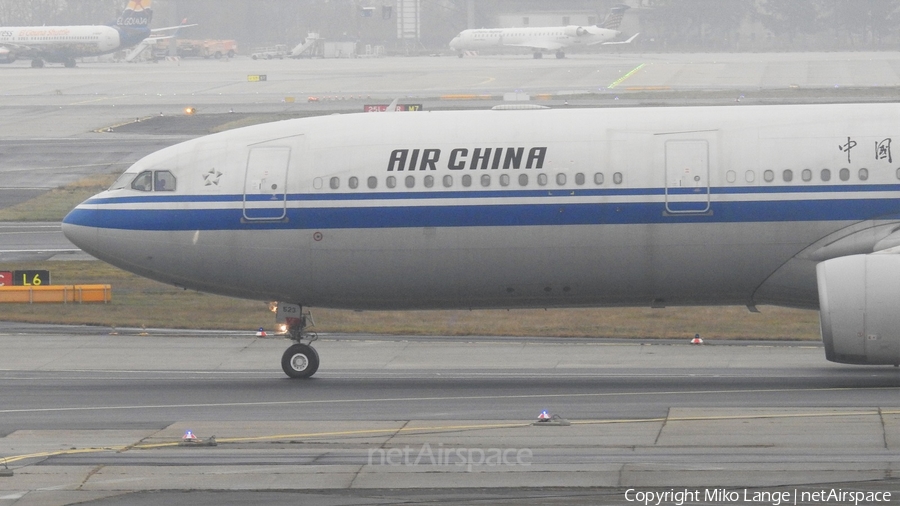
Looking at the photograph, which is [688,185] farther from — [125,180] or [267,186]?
[125,180]

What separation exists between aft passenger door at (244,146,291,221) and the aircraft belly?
0.39 metres

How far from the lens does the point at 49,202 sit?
54562 millimetres

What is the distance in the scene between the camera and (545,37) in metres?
156

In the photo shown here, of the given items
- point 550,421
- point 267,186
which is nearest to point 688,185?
point 550,421

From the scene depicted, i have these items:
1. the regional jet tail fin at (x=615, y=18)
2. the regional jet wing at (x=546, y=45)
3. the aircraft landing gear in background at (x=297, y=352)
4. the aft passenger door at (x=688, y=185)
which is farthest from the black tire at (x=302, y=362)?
the regional jet tail fin at (x=615, y=18)

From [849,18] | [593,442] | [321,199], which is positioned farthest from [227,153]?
[849,18]

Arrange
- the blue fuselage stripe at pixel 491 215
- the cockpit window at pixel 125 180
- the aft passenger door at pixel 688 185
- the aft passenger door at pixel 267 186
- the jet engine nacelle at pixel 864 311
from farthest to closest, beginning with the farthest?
1. the cockpit window at pixel 125 180
2. the aft passenger door at pixel 267 186
3. the aft passenger door at pixel 688 185
4. the blue fuselage stripe at pixel 491 215
5. the jet engine nacelle at pixel 864 311

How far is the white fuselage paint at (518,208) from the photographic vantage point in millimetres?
21688

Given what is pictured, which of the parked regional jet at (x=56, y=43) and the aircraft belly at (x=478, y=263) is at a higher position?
the parked regional jet at (x=56, y=43)

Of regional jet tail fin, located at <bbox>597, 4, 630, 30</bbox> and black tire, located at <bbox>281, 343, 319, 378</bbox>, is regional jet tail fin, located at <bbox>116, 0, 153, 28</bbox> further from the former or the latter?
black tire, located at <bbox>281, 343, 319, 378</bbox>

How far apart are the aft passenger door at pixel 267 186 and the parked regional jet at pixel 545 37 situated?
13359 cm

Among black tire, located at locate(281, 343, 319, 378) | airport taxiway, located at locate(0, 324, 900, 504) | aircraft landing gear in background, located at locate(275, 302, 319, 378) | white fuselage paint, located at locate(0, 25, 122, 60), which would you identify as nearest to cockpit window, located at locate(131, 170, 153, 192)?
aircraft landing gear in background, located at locate(275, 302, 319, 378)

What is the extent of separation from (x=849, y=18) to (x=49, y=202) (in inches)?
5571

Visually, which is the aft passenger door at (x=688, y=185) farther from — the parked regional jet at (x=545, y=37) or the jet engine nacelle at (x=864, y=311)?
the parked regional jet at (x=545, y=37)
